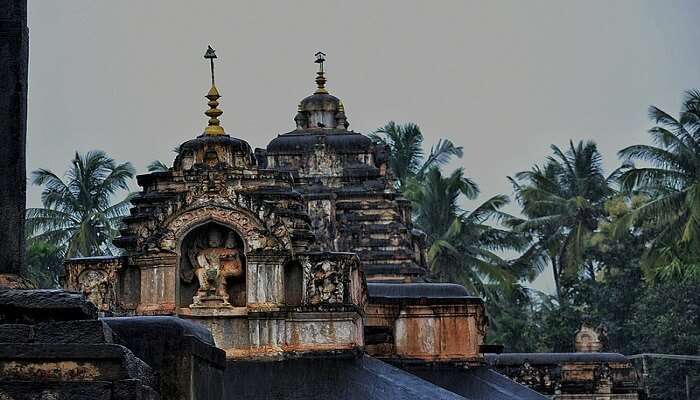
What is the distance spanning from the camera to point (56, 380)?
298 inches

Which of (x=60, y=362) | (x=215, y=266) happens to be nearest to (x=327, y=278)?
(x=215, y=266)

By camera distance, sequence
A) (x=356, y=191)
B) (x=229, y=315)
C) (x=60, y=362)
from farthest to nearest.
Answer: (x=356, y=191), (x=229, y=315), (x=60, y=362)

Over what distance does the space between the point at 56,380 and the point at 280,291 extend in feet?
44.8

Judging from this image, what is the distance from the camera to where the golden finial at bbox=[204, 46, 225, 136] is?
23359 millimetres

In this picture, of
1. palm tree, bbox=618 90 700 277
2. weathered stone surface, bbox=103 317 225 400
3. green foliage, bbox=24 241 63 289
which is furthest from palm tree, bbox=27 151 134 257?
weathered stone surface, bbox=103 317 225 400

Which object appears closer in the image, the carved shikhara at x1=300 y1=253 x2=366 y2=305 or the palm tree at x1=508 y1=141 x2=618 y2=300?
the carved shikhara at x1=300 y1=253 x2=366 y2=305

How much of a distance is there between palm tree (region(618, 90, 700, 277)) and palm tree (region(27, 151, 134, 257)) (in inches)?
621

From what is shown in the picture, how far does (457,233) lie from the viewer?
55781 millimetres

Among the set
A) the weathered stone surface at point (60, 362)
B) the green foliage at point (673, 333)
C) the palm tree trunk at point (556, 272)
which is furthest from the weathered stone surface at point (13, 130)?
the palm tree trunk at point (556, 272)

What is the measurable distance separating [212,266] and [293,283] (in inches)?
41.5

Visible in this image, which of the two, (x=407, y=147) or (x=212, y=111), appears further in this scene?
(x=407, y=147)

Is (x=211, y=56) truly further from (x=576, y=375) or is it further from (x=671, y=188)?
(x=671, y=188)

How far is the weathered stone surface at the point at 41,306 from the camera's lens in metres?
7.73

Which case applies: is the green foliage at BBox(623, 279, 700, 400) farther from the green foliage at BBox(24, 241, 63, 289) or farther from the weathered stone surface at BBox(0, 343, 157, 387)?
the weathered stone surface at BBox(0, 343, 157, 387)
